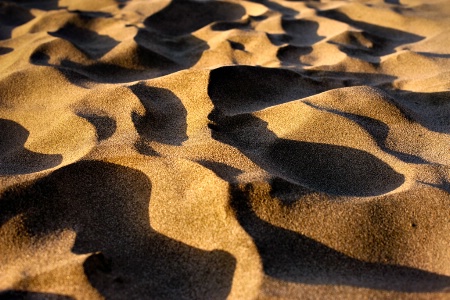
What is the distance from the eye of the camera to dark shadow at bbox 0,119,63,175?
138 centimetres

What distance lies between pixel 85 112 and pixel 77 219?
54 centimetres

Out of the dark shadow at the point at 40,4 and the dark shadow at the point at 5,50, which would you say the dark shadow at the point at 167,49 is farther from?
the dark shadow at the point at 40,4

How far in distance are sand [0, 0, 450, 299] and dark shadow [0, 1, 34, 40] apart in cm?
42

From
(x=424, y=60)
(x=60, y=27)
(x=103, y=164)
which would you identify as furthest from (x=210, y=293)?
(x=60, y=27)

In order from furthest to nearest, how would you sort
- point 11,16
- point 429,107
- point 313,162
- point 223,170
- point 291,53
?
point 11,16 → point 291,53 → point 429,107 → point 313,162 → point 223,170

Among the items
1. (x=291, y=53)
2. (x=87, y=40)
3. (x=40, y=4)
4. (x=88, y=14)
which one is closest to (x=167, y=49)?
(x=87, y=40)

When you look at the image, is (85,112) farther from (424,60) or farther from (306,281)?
(424,60)

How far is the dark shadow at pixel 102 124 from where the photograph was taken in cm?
148

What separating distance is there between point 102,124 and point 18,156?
285 millimetres

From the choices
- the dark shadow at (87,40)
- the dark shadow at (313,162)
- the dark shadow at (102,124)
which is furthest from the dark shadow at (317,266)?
the dark shadow at (87,40)

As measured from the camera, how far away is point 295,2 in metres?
3.16

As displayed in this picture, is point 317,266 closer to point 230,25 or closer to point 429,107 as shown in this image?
point 429,107

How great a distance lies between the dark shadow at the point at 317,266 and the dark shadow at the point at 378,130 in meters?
0.49

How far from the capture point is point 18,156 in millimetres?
1457
